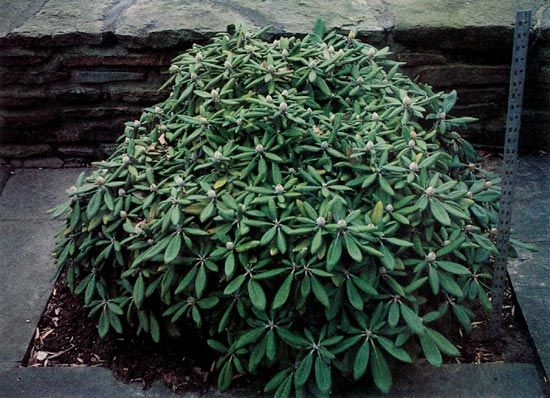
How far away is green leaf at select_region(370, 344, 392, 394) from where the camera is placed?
2.28m

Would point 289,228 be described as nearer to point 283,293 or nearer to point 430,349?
point 283,293

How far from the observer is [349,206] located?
2.46 metres

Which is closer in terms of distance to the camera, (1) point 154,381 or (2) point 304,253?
(2) point 304,253

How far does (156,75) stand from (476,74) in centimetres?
154

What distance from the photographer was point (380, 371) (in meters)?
2.29

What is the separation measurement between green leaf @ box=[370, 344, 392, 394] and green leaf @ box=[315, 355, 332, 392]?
130 millimetres

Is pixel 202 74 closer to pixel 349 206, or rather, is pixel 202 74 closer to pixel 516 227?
pixel 349 206

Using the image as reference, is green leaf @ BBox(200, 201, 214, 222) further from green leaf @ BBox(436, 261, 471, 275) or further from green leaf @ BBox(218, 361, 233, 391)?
green leaf @ BBox(436, 261, 471, 275)

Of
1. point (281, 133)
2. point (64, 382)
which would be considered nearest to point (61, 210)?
point (64, 382)

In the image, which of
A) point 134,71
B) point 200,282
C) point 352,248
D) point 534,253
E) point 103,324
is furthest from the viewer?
point 134,71

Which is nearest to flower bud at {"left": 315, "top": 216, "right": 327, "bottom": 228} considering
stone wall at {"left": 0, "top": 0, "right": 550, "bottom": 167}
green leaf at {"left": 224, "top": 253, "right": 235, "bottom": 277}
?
green leaf at {"left": 224, "top": 253, "right": 235, "bottom": 277}

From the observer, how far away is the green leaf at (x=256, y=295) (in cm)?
229

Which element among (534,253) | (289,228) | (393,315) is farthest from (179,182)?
(534,253)

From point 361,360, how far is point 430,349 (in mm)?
208
